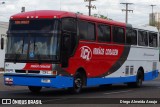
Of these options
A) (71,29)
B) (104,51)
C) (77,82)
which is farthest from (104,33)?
(77,82)

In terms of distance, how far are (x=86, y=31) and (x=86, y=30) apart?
0.15 ft

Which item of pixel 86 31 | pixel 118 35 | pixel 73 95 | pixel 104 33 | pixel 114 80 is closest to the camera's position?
pixel 73 95

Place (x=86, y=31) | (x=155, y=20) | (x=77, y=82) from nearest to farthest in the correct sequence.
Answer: (x=77, y=82) → (x=86, y=31) → (x=155, y=20)

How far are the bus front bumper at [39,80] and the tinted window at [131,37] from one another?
6.88m

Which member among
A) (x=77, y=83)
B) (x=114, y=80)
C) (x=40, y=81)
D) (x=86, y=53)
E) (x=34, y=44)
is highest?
(x=34, y=44)

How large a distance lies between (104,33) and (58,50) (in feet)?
14.9

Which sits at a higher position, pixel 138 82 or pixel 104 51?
pixel 104 51

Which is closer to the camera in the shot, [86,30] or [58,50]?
[58,50]

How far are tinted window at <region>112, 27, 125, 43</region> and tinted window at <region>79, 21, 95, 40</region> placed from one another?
→ 2343 mm

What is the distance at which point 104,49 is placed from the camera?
22094 mm

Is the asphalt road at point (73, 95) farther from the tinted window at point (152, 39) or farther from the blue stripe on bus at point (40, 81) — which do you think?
the tinted window at point (152, 39)

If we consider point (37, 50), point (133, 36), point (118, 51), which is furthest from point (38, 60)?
point (133, 36)

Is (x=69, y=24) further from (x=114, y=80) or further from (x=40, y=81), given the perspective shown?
(x=114, y=80)

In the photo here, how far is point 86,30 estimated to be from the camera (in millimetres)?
20344
